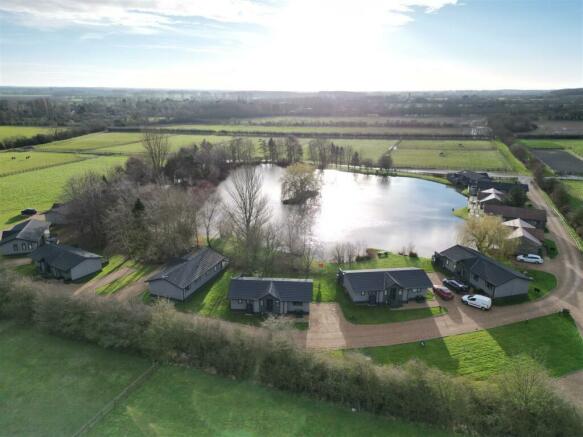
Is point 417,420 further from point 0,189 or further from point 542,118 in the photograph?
point 542,118

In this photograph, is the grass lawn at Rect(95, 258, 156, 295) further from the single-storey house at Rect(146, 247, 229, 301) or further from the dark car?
the dark car

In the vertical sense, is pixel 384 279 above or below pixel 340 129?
above

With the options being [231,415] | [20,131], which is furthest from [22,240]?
[20,131]

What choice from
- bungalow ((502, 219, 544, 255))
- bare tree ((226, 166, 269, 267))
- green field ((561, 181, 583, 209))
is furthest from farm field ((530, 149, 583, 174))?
bare tree ((226, 166, 269, 267))

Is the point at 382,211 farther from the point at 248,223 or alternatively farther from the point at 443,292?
the point at 443,292

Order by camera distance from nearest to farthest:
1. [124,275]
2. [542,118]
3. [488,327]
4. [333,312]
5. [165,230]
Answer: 1. [488,327]
2. [333,312]
3. [124,275]
4. [165,230]
5. [542,118]

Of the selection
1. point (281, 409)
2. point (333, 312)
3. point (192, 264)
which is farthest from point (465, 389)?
point (192, 264)

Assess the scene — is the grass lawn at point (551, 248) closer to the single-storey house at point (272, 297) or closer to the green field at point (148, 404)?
the single-storey house at point (272, 297)

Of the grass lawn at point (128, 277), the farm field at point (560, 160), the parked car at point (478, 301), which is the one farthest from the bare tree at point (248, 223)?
the farm field at point (560, 160)
